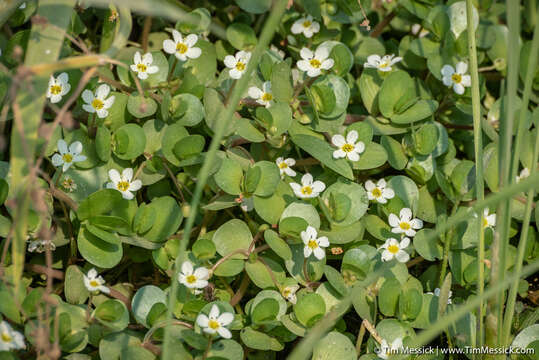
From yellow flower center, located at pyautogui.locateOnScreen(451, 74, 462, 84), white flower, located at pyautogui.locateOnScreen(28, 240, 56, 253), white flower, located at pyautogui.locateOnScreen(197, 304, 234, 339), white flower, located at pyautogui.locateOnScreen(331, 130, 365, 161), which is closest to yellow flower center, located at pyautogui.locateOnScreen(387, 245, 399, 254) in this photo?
white flower, located at pyautogui.locateOnScreen(331, 130, 365, 161)

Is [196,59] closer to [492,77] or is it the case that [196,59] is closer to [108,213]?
[108,213]

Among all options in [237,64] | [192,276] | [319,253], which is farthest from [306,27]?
[192,276]

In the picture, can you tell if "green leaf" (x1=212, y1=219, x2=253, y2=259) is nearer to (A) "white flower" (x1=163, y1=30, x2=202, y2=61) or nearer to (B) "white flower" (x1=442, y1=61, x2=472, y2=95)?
(A) "white flower" (x1=163, y1=30, x2=202, y2=61)

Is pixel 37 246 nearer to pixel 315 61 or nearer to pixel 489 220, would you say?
pixel 315 61

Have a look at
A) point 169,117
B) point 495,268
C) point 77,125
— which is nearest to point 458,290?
point 495,268

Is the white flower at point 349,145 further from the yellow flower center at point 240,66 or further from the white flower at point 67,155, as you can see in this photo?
the white flower at point 67,155

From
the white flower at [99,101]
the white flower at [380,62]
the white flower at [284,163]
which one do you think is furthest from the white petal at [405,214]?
the white flower at [99,101]
